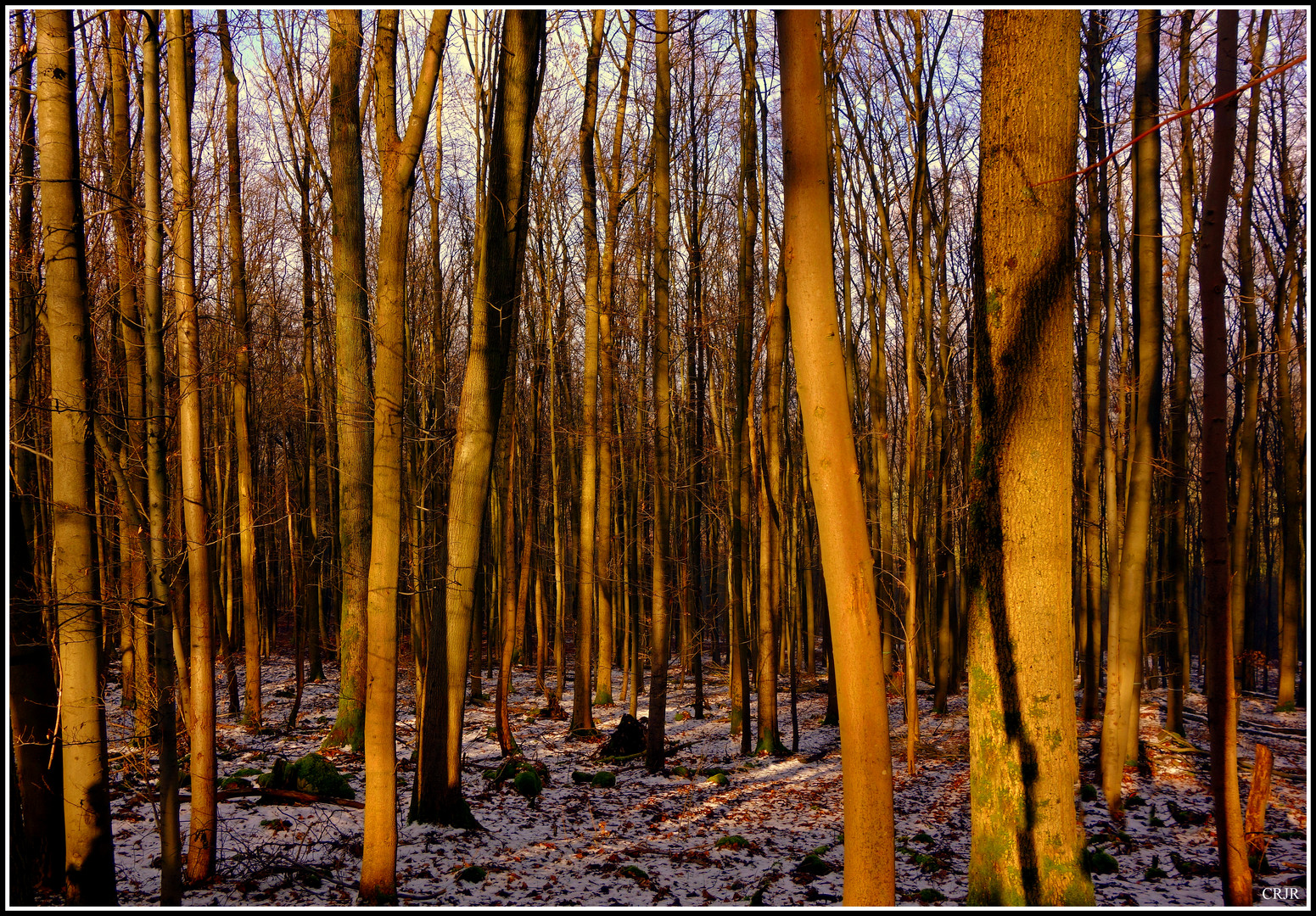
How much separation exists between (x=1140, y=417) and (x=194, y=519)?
897 cm

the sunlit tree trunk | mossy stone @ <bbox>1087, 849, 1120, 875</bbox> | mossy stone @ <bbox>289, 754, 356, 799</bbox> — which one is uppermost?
the sunlit tree trunk

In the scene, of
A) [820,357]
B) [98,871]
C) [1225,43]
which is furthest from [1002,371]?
[98,871]

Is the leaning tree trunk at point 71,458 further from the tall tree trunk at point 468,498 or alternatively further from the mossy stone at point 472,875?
the tall tree trunk at point 468,498

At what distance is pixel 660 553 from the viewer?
33.4 feet

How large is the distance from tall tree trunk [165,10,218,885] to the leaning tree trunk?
2.31ft

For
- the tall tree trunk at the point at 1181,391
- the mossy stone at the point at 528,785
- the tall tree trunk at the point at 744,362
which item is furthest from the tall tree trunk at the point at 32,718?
the tall tree trunk at the point at 1181,391

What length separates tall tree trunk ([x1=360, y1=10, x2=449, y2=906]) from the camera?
5016mm

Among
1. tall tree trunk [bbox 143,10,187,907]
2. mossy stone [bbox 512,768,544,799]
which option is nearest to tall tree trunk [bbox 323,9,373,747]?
mossy stone [bbox 512,768,544,799]

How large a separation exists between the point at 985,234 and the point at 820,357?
1.87 metres

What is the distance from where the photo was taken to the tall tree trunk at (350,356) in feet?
29.2

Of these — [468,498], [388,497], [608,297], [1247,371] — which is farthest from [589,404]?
[1247,371]

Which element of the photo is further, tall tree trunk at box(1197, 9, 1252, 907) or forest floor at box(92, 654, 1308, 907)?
forest floor at box(92, 654, 1308, 907)

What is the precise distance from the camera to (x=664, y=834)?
7.40 m

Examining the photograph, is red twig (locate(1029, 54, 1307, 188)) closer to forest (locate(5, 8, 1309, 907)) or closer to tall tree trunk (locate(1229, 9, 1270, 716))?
forest (locate(5, 8, 1309, 907))
